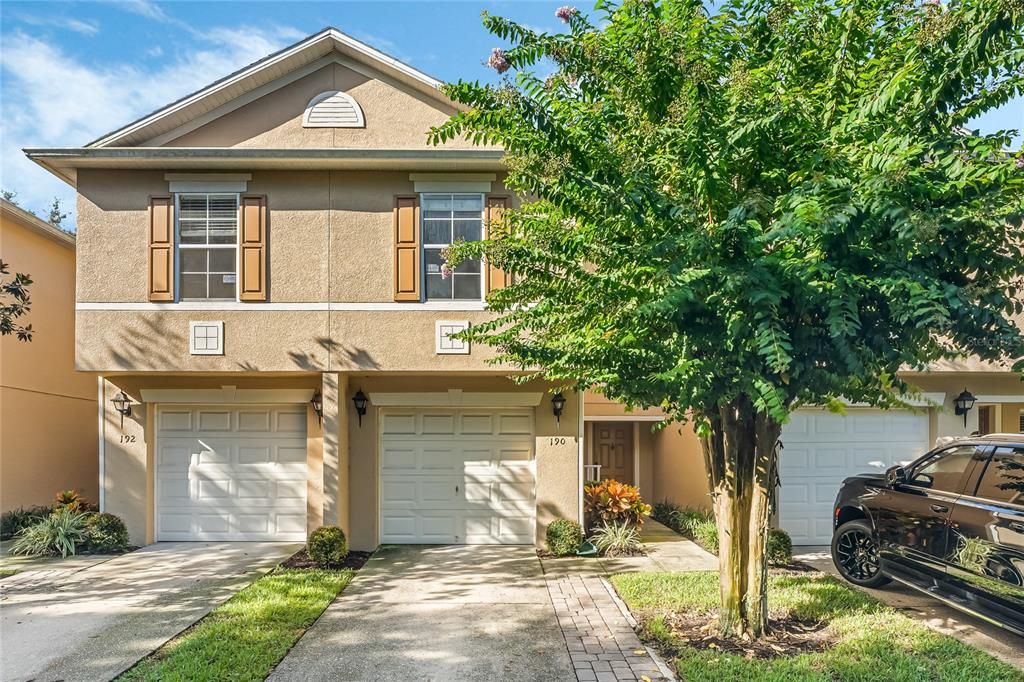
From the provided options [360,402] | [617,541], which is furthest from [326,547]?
[617,541]

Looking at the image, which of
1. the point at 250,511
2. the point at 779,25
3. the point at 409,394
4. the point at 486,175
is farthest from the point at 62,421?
the point at 779,25

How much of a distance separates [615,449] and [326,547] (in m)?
7.18

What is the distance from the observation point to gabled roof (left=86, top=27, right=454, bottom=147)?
32.6ft

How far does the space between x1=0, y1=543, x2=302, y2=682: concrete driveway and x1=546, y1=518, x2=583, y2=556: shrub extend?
4.00 metres

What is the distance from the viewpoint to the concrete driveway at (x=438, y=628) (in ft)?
17.9

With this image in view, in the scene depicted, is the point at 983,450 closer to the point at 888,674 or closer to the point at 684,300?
→ the point at 888,674

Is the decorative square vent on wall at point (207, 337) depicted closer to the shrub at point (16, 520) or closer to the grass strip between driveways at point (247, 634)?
the grass strip between driveways at point (247, 634)

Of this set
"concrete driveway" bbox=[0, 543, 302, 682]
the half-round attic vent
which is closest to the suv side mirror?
"concrete driveway" bbox=[0, 543, 302, 682]

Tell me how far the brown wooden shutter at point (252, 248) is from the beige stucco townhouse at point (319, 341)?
3cm

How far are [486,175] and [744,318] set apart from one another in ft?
19.8

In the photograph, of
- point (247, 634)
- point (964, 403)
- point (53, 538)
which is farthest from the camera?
point (964, 403)

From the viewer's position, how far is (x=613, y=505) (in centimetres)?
1027

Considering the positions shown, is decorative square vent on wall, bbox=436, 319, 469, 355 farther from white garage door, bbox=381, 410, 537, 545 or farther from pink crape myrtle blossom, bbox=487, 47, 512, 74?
pink crape myrtle blossom, bbox=487, 47, 512, 74

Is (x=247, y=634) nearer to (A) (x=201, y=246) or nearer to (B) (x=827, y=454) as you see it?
(A) (x=201, y=246)
